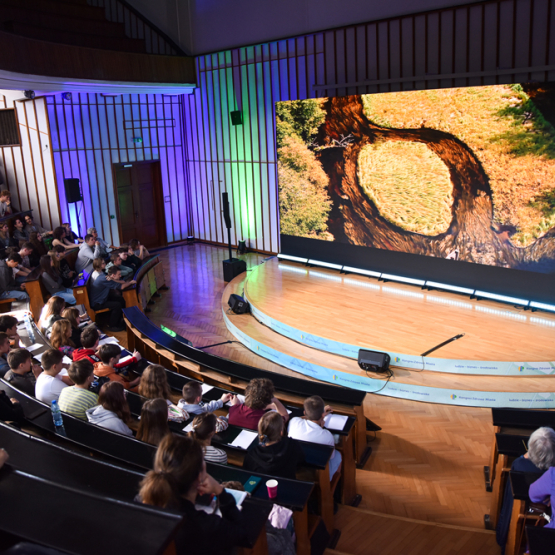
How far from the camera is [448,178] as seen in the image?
24.8 feet

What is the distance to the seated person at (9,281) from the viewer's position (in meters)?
6.93

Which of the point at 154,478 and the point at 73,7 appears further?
the point at 73,7

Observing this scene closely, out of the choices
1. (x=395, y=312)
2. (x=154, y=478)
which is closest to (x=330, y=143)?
(x=395, y=312)

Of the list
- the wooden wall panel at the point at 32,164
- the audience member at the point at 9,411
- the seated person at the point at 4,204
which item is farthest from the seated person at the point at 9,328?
the wooden wall panel at the point at 32,164

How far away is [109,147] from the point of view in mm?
11500

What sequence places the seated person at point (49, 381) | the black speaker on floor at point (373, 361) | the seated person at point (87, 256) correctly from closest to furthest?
the seated person at point (49, 381), the black speaker on floor at point (373, 361), the seated person at point (87, 256)

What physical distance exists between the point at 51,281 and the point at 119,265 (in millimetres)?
1043

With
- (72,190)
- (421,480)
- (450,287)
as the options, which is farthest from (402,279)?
(72,190)

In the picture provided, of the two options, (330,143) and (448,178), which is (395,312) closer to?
(448,178)

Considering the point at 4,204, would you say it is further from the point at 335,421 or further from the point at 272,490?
the point at 272,490

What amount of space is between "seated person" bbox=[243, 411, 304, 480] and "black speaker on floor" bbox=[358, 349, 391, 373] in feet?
10.1

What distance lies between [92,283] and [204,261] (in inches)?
165

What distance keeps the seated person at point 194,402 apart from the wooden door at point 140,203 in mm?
8927

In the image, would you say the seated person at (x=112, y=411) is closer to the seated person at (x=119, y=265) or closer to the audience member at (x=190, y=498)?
the audience member at (x=190, y=498)
